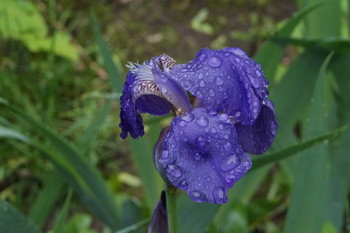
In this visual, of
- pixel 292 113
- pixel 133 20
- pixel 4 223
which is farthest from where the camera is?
pixel 133 20

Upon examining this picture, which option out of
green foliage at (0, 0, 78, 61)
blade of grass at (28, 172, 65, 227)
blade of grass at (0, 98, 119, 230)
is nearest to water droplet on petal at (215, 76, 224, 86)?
blade of grass at (0, 98, 119, 230)

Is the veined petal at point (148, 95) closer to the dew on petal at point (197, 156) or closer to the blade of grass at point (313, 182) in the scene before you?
the dew on petal at point (197, 156)

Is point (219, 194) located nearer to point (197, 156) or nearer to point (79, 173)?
point (197, 156)

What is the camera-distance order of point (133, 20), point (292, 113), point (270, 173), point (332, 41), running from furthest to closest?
point (133, 20) → point (270, 173) → point (292, 113) → point (332, 41)

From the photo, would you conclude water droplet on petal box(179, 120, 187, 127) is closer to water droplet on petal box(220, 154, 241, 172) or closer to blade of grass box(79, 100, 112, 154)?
water droplet on petal box(220, 154, 241, 172)

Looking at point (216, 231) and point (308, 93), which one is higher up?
point (308, 93)

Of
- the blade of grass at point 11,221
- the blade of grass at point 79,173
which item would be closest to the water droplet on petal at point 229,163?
the blade of grass at point 11,221

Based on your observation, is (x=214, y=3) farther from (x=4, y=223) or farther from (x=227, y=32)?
(x=4, y=223)

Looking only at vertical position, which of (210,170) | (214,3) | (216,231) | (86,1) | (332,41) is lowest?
(216,231)

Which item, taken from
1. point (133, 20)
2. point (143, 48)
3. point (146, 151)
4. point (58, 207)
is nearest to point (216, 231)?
point (146, 151)

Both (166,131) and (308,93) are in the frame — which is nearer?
(166,131)
